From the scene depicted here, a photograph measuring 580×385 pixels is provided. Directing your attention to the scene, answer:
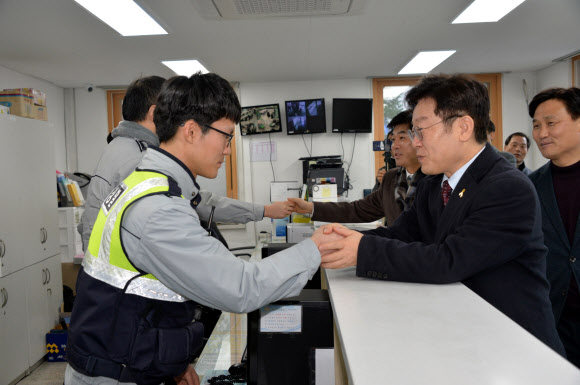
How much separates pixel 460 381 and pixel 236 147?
6.58m

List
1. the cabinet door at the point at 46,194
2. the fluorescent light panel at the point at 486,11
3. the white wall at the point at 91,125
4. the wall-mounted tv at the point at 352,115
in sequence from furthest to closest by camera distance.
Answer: the white wall at the point at 91,125
the wall-mounted tv at the point at 352,115
the fluorescent light panel at the point at 486,11
the cabinet door at the point at 46,194

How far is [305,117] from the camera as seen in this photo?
22.1ft

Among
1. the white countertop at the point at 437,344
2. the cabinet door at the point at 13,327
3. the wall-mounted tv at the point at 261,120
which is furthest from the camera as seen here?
the wall-mounted tv at the point at 261,120

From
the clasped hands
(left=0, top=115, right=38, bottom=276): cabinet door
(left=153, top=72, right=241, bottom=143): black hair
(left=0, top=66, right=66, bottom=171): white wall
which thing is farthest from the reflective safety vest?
(left=0, top=66, right=66, bottom=171): white wall

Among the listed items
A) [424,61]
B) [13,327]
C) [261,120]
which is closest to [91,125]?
[261,120]

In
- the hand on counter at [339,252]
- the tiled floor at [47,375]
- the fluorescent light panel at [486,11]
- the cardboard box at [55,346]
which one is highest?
the fluorescent light panel at [486,11]

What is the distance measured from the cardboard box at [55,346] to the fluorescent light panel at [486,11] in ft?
15.4

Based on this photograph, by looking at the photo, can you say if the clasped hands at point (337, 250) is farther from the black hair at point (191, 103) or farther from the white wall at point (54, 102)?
the white wall at point (54, 102)

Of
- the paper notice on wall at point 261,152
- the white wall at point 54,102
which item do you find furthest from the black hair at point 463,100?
the white wall at point 54,102

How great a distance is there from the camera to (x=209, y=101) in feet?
4.11

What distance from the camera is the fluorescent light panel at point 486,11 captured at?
3.78 metres

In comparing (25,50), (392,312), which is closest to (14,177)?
(25,50)

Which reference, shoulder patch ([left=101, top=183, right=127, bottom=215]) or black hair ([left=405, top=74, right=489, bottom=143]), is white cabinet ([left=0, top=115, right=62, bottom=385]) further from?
black hair ([left=405, top=74, right=489, bottom=143])

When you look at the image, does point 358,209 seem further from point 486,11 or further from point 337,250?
point 486,11
